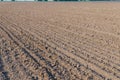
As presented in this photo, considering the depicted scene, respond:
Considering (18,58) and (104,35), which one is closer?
(18,58)

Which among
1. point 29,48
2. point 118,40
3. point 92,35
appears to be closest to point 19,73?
point 29,48

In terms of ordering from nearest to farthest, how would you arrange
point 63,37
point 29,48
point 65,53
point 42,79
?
point 42,79
point 65,53
point 29,48
point 63,37

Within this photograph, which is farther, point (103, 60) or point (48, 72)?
point (103, 60)

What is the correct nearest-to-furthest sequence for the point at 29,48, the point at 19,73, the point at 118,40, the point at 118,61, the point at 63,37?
the point at 19,73 < the point at 118,61 < the point at 29,48 < the point at 118,40 < the point at 63,37

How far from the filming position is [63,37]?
43.6 feet

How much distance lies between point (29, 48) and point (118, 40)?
3.41 m

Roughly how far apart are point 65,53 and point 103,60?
142 centimetres

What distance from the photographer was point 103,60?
30.0ft

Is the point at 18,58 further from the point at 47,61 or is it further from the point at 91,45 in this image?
the point at 91,45

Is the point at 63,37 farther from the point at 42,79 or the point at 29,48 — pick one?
the point at 42,79

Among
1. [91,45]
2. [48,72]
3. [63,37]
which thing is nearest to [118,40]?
[91,45]

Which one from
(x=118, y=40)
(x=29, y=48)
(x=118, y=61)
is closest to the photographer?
(x=118, y=61)

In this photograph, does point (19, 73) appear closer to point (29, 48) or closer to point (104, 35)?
point (29, 48)

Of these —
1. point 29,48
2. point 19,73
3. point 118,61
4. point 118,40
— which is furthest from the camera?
point 118,40
